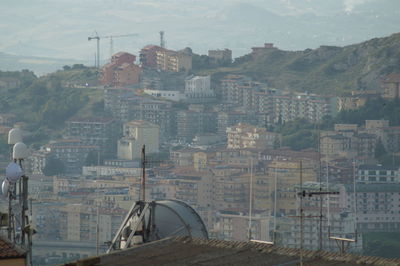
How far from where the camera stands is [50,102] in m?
89.8

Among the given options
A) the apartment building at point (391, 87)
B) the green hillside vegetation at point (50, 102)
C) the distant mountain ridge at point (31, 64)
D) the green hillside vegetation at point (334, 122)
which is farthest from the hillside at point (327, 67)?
the distant mountain ridge at point (31, 64)

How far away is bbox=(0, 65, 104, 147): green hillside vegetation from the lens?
288 feet

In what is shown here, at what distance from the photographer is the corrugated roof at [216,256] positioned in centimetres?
925

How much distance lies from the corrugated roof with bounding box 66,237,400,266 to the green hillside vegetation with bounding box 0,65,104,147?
2927 inches

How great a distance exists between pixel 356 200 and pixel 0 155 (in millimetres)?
18062

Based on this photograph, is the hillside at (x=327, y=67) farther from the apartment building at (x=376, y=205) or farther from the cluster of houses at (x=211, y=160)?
the apartment building at (x=376, y=205)

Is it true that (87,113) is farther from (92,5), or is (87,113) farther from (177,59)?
(92,5)

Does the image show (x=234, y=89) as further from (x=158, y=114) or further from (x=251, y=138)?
(x=251, y=138)

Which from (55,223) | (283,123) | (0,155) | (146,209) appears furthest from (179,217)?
(283,123)

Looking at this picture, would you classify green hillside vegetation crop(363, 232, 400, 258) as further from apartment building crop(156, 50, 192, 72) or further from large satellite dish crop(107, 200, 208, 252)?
apartment building crop(156, 50, 192, 72)

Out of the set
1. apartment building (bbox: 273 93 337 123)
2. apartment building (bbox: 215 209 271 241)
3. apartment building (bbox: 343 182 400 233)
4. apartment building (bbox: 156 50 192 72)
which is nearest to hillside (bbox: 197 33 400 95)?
apartment building (bbox: 156 50 192 72)

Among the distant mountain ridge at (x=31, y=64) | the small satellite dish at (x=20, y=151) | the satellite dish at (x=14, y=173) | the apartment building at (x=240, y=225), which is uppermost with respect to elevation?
the distant mountain ridge at (x=31, y=64)

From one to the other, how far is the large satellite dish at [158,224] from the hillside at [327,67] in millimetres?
78971

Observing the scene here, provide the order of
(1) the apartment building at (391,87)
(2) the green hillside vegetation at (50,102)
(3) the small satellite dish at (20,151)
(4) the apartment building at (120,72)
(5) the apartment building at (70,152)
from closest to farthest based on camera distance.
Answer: (3) the small satellite dish at (20,151) → (5) the apartment building at (70,152) → (1) the apartment building at (391,87) → (2) the green hillside vegetation at (50,102) → (4) the apartment building at (120,72)
